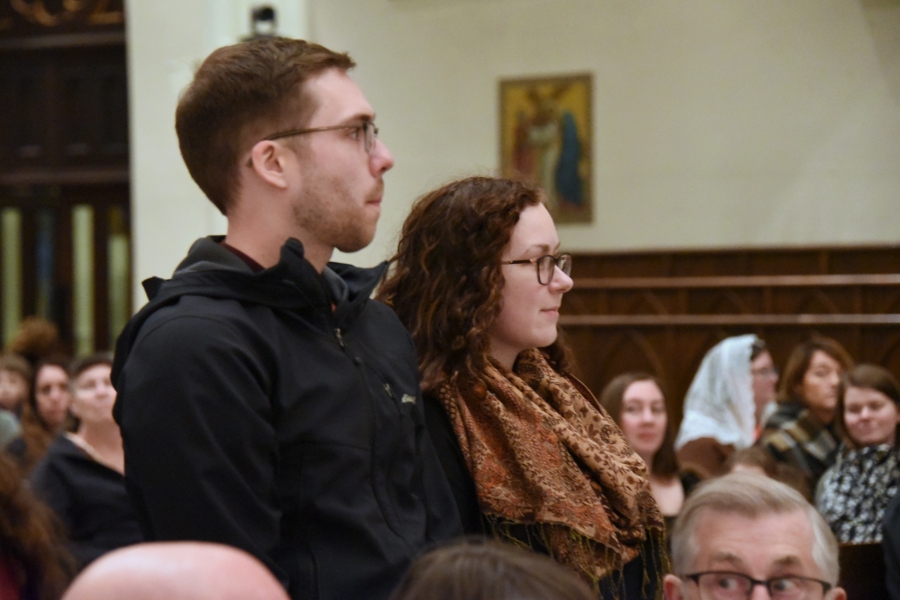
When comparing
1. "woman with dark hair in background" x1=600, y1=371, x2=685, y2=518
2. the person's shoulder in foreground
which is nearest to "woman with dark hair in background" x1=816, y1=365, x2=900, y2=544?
"woman with dark hair in background" x1=600, y1=371, x2=685, y2=518

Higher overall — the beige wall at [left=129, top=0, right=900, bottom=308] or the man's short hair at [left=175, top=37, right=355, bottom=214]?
the beige wall at [left=129, top=0, right=900, bottom=308]

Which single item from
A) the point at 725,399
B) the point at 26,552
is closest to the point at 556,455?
the point at 26,552

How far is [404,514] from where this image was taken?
72.3 inches

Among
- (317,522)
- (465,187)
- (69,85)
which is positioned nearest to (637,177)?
(69,85)

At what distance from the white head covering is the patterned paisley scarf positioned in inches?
165

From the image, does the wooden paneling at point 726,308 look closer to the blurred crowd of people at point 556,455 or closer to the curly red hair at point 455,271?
the blurred crowd of people at point 556,455

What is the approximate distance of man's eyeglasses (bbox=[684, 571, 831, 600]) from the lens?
6.48 feet

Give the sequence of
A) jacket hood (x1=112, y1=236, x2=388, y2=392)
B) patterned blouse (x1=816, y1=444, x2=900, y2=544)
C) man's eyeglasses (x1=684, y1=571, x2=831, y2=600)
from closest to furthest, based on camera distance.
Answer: jacket hood (x1=112, y1=236, x2=388, y2=392) → man's eyeglasses (x1=684, y1=571, x2=831, y2=600) → patterned blouse (x1=816, y1=444, x2=900, y2=544)

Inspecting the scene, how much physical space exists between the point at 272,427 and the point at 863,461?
11.9 feet

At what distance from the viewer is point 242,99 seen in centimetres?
183

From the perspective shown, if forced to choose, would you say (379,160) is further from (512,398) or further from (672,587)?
(672,587)

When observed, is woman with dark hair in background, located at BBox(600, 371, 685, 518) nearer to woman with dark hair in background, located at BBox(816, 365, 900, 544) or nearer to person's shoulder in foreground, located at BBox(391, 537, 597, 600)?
woman with dark hair in background, located at BBox(816, 365, 900, 544)

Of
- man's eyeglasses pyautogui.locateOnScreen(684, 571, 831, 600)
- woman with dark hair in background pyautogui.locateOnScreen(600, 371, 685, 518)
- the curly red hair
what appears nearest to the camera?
man's eyeglasses pyautogui.locateOnScreen(684, 571, 831, 600)

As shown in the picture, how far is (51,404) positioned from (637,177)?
659 centimetres
